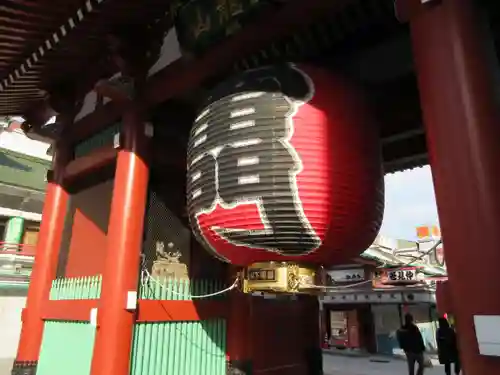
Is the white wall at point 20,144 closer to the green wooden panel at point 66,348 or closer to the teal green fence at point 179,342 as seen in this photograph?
the green wooden panel at point 66,348

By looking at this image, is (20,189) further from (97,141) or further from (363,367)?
(363,367)

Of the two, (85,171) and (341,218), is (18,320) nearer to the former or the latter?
(85,171)

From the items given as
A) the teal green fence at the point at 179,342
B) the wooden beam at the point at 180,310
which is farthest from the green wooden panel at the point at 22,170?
the wooden beam at the point at 180,310

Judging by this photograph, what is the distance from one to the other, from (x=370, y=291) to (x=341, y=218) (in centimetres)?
1353

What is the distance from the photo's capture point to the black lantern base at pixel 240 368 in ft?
16.8

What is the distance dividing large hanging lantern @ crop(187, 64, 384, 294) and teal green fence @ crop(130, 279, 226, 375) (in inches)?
70.5

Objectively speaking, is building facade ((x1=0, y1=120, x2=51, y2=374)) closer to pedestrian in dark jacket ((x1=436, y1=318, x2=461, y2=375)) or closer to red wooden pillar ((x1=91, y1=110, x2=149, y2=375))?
red wooden pillar ((x1=91, y1=110, x2=149, y2=375))

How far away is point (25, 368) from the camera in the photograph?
546 centimetres

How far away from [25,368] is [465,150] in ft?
19.3

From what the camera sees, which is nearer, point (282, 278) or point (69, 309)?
point (282, 278)

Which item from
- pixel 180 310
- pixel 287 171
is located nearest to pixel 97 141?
pixel 180 310

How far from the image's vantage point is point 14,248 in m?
14.3

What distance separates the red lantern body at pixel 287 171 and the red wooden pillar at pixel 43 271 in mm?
3424

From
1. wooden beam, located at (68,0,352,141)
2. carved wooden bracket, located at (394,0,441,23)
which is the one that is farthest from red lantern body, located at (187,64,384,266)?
carved wooden bracket, located at (394,0,441,23)
